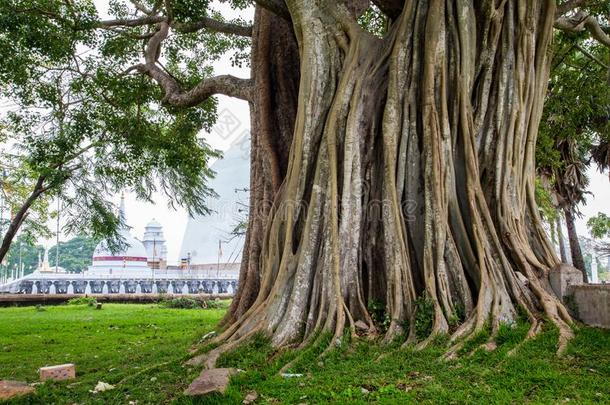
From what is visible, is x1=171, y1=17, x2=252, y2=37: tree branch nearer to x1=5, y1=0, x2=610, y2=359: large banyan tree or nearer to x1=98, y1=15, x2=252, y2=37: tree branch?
x1=98, y1=15, x2=252, y2=37: tree branch

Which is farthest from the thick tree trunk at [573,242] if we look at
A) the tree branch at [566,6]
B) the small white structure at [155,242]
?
the small white structure at [155,242]

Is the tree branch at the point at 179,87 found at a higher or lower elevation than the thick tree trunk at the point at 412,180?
higher

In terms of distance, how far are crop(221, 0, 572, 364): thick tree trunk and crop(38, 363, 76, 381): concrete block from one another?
1.31 meters

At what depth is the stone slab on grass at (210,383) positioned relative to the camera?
341 cm

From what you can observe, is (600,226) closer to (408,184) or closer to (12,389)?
(408,184)

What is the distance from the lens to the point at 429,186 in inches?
203

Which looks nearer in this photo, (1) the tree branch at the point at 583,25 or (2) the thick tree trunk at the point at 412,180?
(2) the thick tree trunk at the point at 412,180

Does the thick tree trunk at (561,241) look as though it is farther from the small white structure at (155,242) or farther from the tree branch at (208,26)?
the small white structure at (155,242)

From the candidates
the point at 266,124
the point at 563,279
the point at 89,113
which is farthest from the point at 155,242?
the point at 563,279

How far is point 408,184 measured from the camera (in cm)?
538

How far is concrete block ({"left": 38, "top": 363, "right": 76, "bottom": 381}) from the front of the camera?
4465 mm

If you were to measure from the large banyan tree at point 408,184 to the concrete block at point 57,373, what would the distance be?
1.31 metres

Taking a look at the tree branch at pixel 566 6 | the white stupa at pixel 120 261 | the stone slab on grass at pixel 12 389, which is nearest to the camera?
the stone slab on grass at pixel 12 389

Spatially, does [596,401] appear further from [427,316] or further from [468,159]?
[468,159]
